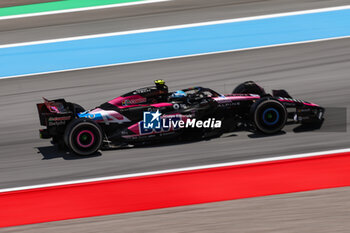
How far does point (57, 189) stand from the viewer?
827 centimetres

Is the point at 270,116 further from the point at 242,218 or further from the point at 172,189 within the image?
the point at 242,218

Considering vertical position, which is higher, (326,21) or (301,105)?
(326,21)

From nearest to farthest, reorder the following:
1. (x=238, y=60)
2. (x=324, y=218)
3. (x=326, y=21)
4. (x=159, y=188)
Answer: (x=324, y=218) → (x=159, y=188) → (x=238, y=60) → (x=326, y=21)

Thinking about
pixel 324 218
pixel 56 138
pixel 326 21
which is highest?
pixel 326 21

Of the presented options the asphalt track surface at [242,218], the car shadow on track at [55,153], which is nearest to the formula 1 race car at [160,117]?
the car shadow on track at [55,153]

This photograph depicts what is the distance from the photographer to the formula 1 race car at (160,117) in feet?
30.1

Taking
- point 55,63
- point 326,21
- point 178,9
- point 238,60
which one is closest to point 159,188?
point 238,60

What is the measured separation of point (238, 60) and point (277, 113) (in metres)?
4.87

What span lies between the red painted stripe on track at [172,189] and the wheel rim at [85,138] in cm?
98

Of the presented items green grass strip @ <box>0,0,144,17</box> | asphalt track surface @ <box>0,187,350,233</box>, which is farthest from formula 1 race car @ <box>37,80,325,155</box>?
green grass strip @ <box>0,0,144,17</box>

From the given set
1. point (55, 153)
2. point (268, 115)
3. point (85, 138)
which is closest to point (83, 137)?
point (85, 138)

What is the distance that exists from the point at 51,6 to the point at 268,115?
43.9 feet

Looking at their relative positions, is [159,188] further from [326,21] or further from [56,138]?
[326,21]

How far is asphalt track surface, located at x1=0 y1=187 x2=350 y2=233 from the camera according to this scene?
6.46m
